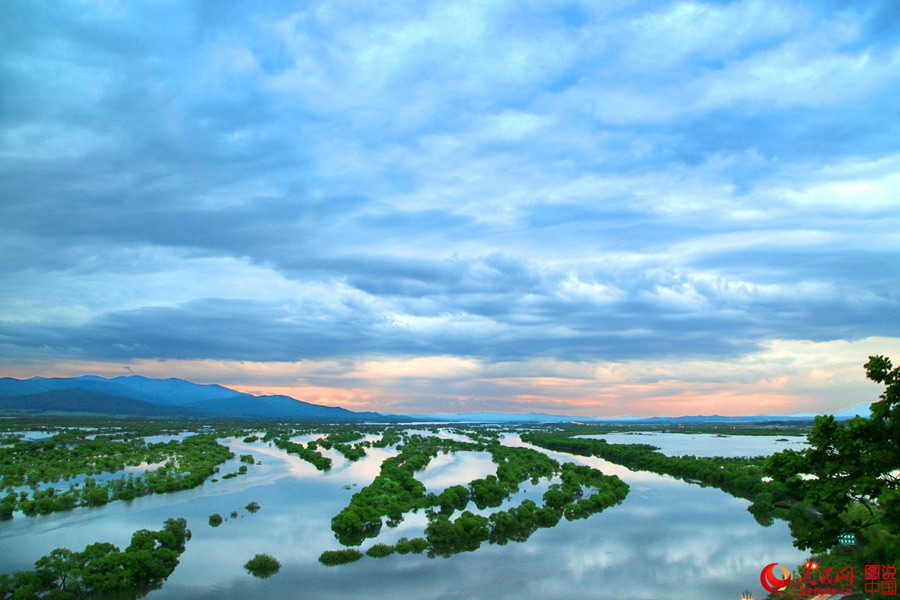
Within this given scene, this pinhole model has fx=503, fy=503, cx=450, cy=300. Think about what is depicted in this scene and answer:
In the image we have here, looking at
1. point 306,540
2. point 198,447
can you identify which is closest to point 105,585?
point 306,540

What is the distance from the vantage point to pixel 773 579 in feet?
81.9

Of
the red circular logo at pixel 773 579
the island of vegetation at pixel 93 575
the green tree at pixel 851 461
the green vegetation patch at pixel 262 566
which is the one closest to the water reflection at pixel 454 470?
the green vegetation patch at pixel 262 566

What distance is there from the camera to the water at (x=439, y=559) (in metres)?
24.8

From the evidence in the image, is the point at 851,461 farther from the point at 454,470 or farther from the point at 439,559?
the point at 454,470

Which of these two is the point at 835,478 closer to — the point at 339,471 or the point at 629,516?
the point at 629,516

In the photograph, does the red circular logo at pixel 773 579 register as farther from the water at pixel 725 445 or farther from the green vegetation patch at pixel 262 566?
the water at pixel 725 445

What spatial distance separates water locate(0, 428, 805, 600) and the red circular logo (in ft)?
1.76

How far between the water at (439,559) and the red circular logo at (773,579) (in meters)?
0.54

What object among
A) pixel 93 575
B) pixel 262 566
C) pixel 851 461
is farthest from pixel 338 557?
pixel 851 461

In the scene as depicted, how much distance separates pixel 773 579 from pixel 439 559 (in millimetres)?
17166

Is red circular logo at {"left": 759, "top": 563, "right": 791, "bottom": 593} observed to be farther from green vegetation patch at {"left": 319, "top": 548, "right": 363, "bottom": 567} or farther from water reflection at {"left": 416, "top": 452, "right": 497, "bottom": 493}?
water reflection at {"left": 416, "top": 452, "right": 497, "bottom": 493}

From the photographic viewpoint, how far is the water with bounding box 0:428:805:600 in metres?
24.8

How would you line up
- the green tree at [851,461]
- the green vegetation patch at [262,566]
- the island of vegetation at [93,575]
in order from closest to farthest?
1. the green tree at [851,461]
2. the island of vegetation at [93,575]
3. the green vegetation patch at [262,566]

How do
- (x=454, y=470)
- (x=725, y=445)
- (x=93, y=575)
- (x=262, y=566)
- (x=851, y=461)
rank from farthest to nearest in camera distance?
(x=725, y=445)
(x=454, y=470)
(x=262, y=566)
(x=93, y=575)
(x=851, y=461)
